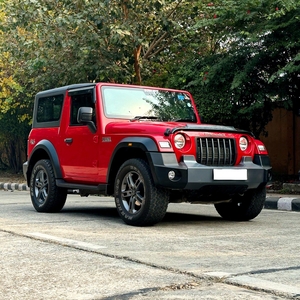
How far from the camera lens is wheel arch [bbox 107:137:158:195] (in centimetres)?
755

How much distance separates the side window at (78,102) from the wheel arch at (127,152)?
94 centimetres

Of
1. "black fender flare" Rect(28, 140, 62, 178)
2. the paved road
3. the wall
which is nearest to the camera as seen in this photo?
the paved road

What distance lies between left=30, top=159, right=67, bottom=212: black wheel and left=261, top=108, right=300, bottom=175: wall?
8512mm

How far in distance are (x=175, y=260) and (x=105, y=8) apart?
11764 mm

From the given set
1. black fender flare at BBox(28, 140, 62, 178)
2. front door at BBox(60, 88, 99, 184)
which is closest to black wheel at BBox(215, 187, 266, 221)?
front door at BBox(60, 88, 99, 184)

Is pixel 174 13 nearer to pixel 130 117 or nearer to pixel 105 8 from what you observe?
pixel 105 8

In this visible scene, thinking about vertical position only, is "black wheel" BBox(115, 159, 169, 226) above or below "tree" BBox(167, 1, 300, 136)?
below

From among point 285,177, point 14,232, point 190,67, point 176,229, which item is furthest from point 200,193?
point 285,177

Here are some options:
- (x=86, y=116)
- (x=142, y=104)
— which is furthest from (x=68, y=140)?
(x=142, y=104)

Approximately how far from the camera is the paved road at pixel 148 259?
417cm

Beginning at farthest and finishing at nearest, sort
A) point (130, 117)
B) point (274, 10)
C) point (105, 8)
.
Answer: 1. point (105, 8)
2. point (274, 10)
3. point (130, 117)

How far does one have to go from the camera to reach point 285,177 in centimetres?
1639

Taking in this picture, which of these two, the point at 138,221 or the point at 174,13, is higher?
the point at 174,13

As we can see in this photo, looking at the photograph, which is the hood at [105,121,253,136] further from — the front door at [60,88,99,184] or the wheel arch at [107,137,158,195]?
the front door at [60,88,99,184]
